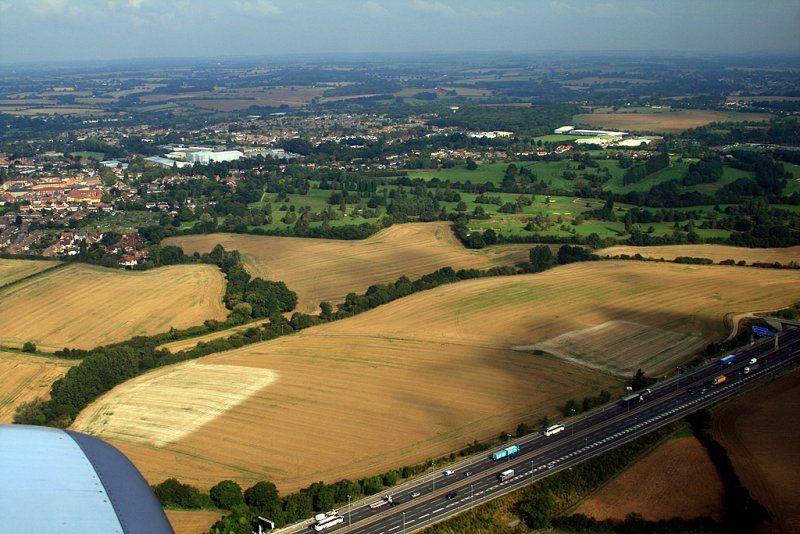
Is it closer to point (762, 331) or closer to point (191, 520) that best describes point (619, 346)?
point (762, 331)

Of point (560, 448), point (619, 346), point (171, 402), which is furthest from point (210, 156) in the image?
point (560, 448)

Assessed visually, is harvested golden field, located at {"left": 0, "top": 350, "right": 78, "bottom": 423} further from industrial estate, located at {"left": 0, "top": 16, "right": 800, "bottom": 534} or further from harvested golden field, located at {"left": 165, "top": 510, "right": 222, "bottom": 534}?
harvested golden field, located at {"left": 165, "top": 510, "right": 222, "bottom": 534}

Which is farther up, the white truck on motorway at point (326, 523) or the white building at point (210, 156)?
the white building at point (210, 156)

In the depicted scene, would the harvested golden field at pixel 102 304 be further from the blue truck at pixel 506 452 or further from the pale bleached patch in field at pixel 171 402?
the blue truck at pixel 506 452

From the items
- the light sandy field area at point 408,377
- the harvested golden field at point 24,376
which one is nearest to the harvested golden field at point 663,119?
the light sandy field area at point 408,377

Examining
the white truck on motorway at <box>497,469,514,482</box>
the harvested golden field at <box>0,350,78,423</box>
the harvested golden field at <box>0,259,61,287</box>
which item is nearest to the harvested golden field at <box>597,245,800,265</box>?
the white truck on motorway at <box>497,469,514,482</box>

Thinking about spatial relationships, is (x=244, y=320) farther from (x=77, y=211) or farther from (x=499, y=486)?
(x=77, y=211)
